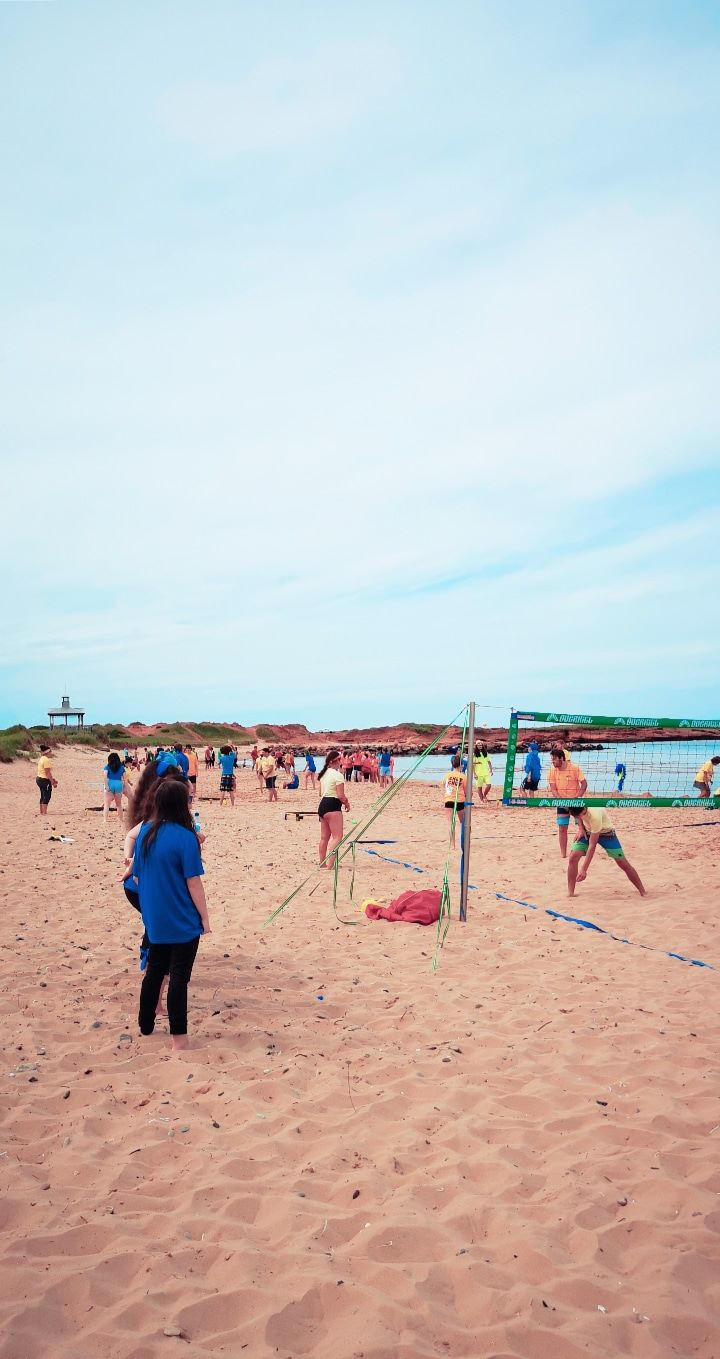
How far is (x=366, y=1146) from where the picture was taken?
12.7ft

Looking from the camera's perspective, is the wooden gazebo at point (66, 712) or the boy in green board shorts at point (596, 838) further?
the wooden gazebo at point (66, 712)

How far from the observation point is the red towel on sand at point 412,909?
8.10 m

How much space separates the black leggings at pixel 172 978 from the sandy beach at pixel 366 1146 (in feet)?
0.72

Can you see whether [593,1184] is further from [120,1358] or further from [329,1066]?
[120,1358]

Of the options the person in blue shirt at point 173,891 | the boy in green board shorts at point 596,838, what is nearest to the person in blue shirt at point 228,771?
the boy in green board shorts at point 596,838

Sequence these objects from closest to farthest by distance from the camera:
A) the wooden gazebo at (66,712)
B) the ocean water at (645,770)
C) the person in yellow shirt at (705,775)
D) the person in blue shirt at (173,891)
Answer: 1. the person in blue shirt at (173,891)
2. the ocean water at (645,770)
3. the person in yellow shirt at (705,775)
4. the wooden gazebo at (66,712)

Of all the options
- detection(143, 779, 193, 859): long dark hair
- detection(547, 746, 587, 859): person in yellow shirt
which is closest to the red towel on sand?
detection(547, 746, 587, 859): person in yellow shirt

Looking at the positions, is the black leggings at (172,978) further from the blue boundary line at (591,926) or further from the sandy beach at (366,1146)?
the blue boundary line at (591,926)

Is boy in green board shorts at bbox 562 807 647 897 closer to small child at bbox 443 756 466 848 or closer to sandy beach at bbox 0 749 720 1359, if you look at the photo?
sandy beach at bbox 0 749 720 1359

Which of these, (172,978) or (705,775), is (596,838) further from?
(705,775)

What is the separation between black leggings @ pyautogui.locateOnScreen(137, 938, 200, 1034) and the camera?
4789mm

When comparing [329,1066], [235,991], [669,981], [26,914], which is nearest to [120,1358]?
[329,1066]

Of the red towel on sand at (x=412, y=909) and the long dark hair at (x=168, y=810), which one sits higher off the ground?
the long dark hair at (x=168, y=810)

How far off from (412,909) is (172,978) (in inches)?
151
